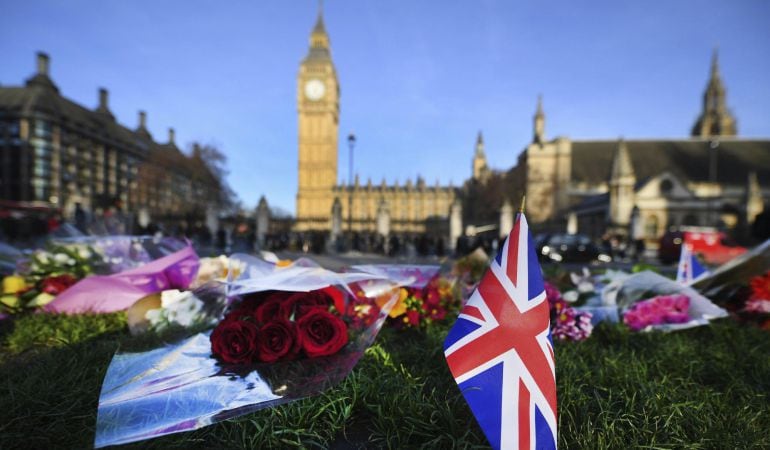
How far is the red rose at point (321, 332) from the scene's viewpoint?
6.22 feet

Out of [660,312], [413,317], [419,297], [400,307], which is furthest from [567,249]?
[400,307]

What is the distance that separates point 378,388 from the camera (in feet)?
6.57

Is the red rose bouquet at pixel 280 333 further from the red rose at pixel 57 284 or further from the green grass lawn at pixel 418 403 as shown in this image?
the red rose at pixel 57 284

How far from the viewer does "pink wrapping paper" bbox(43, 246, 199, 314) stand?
312 cm

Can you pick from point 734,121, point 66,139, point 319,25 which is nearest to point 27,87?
point 66,139

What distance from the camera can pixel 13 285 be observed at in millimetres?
3463

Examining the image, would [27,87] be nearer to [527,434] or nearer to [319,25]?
[319,25]

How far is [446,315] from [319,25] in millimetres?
99030

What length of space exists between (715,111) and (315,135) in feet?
234

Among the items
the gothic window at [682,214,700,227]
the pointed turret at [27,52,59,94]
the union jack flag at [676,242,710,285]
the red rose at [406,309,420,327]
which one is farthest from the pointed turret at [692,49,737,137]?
the pointed turret at [27,52,59,94]

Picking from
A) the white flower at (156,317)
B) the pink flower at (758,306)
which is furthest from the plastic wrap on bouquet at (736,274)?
the white flower at (156,317)

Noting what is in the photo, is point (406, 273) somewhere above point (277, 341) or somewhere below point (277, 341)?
above

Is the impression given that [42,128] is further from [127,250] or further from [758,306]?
[758,306]

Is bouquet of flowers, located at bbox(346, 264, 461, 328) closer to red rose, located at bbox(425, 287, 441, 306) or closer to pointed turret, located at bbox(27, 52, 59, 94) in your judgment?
red rose, located at bbox(425, 287, 441, 306)
